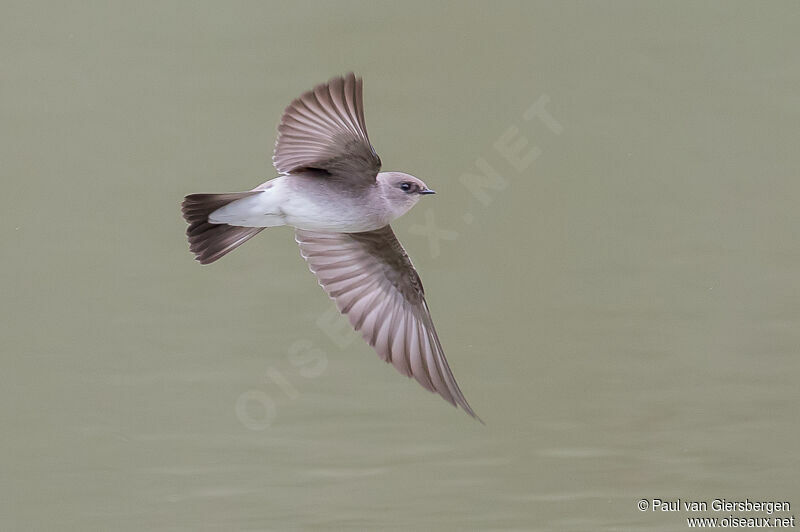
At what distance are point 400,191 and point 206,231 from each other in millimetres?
561

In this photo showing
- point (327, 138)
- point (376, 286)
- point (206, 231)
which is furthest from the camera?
point (376, 286)

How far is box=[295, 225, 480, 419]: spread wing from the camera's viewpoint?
3.98m

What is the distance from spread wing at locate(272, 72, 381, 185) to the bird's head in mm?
67

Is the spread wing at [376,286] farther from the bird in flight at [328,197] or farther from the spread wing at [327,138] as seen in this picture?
the spread wing at [327,138]

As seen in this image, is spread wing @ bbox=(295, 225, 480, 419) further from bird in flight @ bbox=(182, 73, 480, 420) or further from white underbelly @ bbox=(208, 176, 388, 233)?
white underbelly @ bbox=(208, 176, 388, 233)

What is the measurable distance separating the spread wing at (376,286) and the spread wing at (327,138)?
475 millimetres

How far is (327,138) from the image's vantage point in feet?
11.5

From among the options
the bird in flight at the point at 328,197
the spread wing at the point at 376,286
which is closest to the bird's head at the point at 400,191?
the bird in flight at the point at 328,197

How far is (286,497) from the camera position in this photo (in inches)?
178

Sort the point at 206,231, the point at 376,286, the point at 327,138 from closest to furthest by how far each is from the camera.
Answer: the point at 327,138, the point at 206,231, the point at 376,286

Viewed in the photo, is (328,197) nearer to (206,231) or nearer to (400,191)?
(400,191)

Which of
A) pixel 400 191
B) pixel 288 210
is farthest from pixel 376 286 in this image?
pixel 288 210

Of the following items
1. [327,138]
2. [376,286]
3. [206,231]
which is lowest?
[376,286]

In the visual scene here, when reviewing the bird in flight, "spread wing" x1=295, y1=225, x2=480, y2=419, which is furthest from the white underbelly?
"spread wing" x1=295, y1=225, x2=480, y2=419
